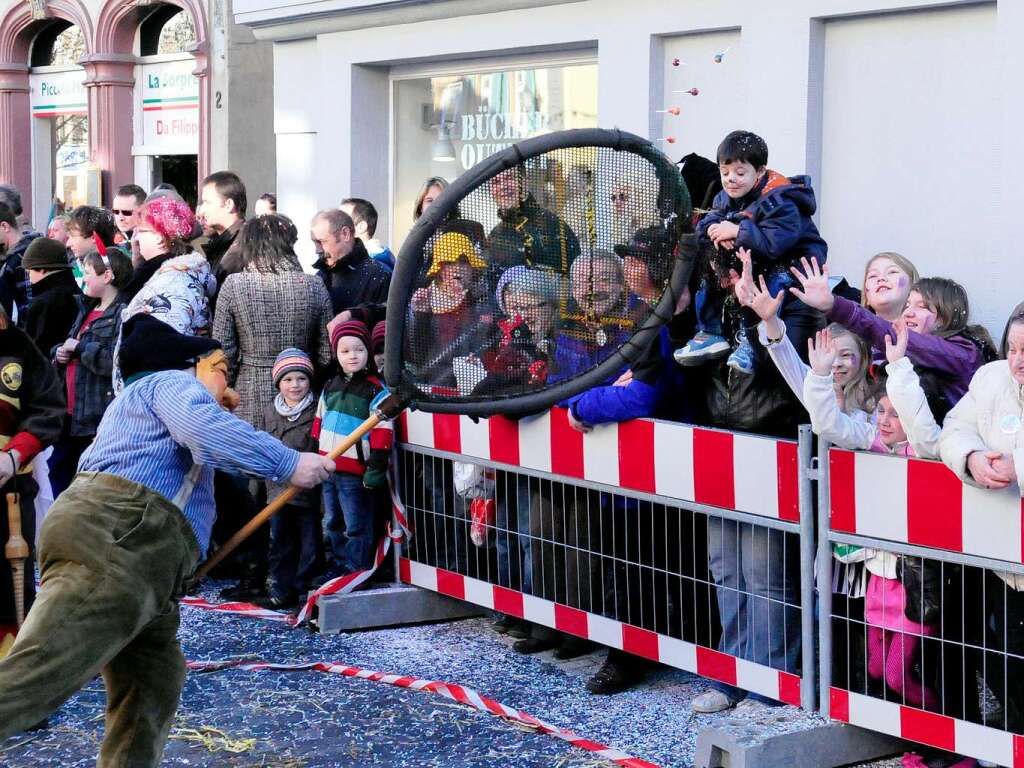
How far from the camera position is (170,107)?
19.4m

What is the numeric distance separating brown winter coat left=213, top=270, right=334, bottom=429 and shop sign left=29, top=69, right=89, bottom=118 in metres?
14.6

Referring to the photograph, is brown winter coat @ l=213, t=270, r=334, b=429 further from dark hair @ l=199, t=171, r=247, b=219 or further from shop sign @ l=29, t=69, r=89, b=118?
shop sign @ l=29, t=69, r=89, b=118

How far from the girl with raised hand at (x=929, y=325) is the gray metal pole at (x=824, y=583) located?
1.61ft

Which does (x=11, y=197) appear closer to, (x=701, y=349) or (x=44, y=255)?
(x=44, y=255)

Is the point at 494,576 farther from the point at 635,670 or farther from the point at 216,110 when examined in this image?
the point at 216,110

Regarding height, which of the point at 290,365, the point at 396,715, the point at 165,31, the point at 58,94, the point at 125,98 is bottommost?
the point at 396,715

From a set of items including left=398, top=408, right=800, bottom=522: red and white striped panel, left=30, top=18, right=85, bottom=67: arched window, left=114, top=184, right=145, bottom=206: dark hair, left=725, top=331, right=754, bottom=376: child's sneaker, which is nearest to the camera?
left=398, top=408, right=800, bottom=522: red and white striped panel

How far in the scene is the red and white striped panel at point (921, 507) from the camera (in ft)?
15.1

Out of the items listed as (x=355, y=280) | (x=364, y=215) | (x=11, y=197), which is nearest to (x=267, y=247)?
(x=355, y=280)

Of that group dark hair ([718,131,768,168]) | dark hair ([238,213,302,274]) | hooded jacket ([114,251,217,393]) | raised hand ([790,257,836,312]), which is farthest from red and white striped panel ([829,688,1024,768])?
hooded jacket ([114,251,217,393])

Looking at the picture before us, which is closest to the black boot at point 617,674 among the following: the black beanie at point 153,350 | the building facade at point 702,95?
the black beanie at point 153,350

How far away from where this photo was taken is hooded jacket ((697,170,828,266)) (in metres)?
5.30

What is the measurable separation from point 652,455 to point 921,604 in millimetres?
1210

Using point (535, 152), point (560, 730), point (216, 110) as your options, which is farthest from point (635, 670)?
point (216, 110)
